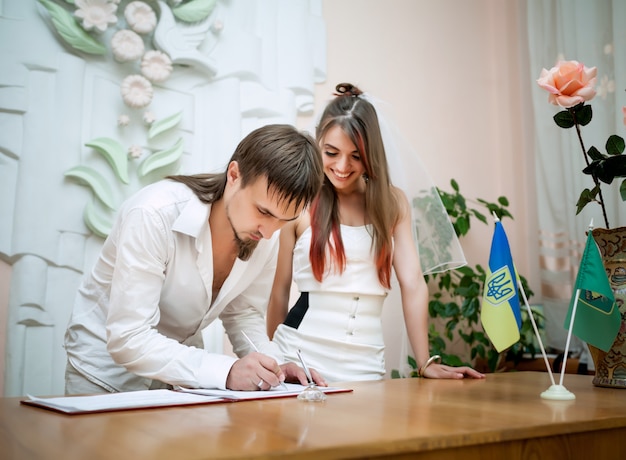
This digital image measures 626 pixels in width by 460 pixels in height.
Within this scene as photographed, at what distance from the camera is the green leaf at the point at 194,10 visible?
286cm

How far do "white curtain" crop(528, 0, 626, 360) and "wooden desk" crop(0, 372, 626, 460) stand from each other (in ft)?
6.54

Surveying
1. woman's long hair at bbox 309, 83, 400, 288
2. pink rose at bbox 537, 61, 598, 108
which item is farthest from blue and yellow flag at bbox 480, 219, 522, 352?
woman's long hair at bbox 309, 83, 400, 288

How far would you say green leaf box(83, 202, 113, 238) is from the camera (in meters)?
2.62

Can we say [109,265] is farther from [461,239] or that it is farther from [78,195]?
[461,239]

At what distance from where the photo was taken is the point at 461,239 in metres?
3.68

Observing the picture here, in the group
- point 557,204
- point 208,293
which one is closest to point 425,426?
point 208,293

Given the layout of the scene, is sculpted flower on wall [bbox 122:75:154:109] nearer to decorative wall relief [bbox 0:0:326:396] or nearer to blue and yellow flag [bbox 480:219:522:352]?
decorative wall relief [bbox 0:0:326:396]

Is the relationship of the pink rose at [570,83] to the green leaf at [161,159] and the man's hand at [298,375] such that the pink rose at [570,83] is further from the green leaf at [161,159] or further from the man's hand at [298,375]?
the green leaf at [161,159]

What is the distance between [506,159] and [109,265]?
109 inches

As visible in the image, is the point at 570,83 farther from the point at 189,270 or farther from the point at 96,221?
the point at 96,221

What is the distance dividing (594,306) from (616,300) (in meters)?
0.08

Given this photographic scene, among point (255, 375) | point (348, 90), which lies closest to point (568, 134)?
point (348, 90)

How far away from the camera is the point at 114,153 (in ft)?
8.83

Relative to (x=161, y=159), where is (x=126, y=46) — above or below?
above
